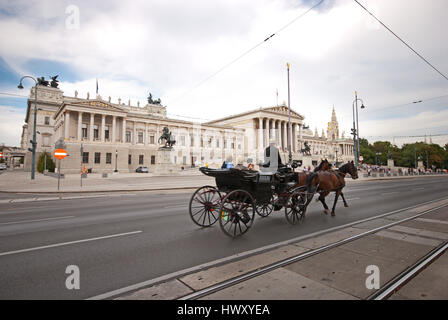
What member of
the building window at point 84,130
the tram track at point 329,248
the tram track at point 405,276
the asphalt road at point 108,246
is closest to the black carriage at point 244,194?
the asphalt road at point 108,246

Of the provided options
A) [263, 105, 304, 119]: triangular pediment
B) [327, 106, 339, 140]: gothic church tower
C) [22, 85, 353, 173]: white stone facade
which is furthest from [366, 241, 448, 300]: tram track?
[327, 106, 339, 140]: gothic church tower

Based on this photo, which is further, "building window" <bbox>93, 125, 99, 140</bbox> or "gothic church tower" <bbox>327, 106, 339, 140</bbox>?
A: "gothic church tower" <bbox>327, 106, 339, 140</bbox>

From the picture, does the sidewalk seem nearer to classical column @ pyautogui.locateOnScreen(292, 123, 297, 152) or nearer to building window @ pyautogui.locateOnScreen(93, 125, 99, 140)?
building window @ pyautogui.locateOnScreen(93, 125, 99, 140)

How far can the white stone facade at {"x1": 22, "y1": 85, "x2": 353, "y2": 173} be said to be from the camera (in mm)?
53372

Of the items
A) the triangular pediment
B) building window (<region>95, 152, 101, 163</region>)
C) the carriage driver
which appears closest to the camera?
the carriage driver

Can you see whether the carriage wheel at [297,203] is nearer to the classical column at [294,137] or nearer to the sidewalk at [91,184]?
the sidewalk at [91,184]

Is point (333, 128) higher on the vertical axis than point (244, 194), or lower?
higher

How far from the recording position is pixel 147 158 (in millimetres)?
64375

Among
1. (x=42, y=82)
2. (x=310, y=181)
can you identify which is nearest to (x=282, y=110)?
(x=42, y=82)

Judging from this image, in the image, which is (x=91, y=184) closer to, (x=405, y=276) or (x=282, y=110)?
(x=405, y=276)

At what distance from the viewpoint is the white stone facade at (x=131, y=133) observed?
175 feet

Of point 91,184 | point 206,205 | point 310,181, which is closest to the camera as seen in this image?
point 206,205

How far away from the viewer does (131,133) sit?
6450 centimetres
